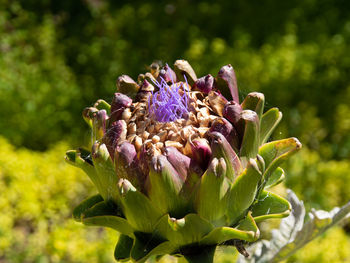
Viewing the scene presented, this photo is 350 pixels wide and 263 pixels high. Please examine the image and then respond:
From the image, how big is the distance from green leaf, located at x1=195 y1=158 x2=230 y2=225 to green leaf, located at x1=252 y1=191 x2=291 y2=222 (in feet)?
0.27

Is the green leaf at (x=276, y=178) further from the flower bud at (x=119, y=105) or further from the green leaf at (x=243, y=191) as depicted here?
the flower bud at (x=119, y=105)

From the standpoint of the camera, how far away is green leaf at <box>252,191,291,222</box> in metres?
0.78

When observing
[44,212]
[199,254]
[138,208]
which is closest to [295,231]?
[199,254]

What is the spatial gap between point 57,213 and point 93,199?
122cm

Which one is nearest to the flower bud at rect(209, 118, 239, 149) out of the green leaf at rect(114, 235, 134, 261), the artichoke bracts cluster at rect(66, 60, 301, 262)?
the artichoke bracts cluster at rect(66, 60, 301, 262)

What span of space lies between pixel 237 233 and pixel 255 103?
22cm

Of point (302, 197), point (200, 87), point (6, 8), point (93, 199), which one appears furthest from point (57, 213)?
point (6, 8)

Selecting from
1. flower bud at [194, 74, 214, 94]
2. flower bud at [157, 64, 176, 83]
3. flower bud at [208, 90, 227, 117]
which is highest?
flower bud at [157, 64, 176, 83]

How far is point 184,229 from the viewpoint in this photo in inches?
27.9

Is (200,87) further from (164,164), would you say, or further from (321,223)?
(321,223)

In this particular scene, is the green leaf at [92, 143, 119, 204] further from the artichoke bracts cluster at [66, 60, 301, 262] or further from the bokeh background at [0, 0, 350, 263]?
the bokeh background at [0, 0, 350, 263]

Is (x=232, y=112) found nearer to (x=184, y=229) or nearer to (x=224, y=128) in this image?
(x=224, y=128)

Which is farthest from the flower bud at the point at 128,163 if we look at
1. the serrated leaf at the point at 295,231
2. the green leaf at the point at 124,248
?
the serrated leaf at the point at 295,231

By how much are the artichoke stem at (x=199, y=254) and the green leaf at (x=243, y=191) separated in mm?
55
